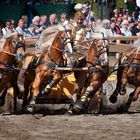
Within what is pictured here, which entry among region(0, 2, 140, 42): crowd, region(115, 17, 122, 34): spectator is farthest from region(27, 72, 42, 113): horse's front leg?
region(115, 17, 122, 34): spectator

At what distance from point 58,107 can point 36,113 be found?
1.15 m

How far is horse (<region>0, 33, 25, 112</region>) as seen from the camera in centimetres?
1203

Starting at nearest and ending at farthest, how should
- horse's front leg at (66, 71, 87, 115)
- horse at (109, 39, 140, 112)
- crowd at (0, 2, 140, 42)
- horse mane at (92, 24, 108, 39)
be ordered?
1. horse mane at (92, 24, 108, 39)
2. horse's front leg at (66, 71, 87, 115)
3. horse at (109, 39, 140, 112)
4. crowd at (0, 2, 140, 42)

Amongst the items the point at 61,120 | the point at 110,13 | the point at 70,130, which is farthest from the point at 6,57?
the point at 110,13

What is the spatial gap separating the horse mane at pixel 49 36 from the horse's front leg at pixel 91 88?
39.1 inches

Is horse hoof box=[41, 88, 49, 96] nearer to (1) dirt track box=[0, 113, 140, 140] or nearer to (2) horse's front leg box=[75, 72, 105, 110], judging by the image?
(1) dirt track box=[0, 113, 140, 140]

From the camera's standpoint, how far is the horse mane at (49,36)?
40.4ft

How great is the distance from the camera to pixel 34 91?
39.5 ft

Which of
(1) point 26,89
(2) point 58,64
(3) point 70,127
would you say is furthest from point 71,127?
(1) point 26,89

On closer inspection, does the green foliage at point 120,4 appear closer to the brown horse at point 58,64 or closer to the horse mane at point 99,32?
the horse mane at point 99,32

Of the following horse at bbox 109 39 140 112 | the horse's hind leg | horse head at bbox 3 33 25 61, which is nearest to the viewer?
horse head at bbox 3 33 25 61

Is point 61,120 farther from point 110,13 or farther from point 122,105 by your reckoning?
point 110,13

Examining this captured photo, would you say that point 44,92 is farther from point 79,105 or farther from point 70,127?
point 70,127

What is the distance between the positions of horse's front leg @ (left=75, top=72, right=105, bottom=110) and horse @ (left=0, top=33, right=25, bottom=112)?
1309 mm
